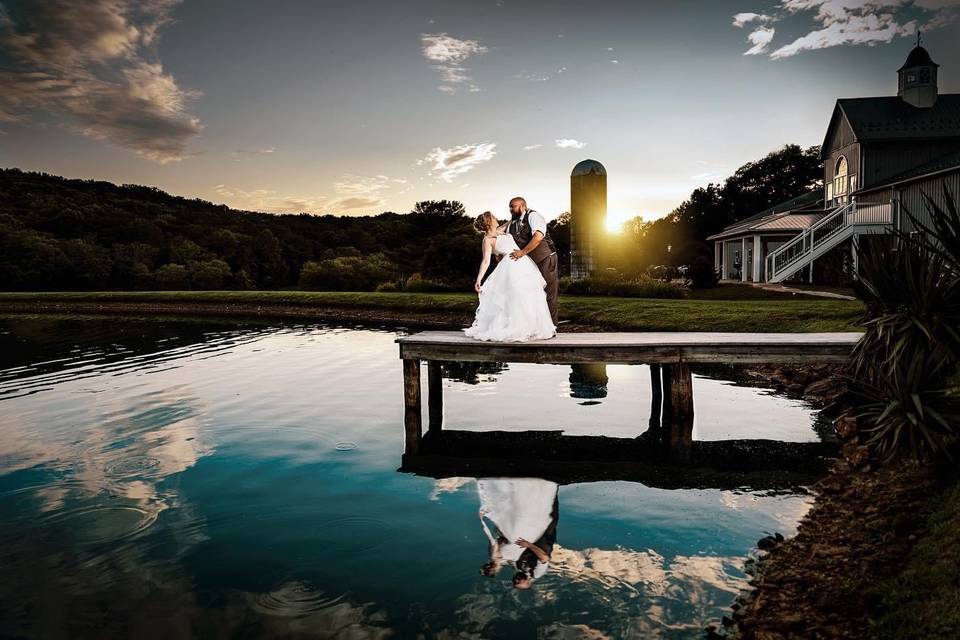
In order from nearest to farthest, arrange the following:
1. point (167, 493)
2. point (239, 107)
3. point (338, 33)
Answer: point (167, 493) → point (338, 33) → point (239, 107)

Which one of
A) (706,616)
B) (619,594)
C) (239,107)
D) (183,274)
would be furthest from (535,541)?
(183,274)

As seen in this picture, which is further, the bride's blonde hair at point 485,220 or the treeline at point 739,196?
the treeline at point 739,196

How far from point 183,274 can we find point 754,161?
67.3 m

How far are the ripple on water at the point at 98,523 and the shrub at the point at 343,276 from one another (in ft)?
126

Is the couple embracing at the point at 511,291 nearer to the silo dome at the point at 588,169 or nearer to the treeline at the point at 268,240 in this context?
the silo dome at the point at 588,169

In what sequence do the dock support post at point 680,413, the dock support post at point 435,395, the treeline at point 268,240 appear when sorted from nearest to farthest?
the dock support post at point 680,413 < the dock support post at point 435,395 < the treeline at point 268,240

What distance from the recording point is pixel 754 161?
74.8m

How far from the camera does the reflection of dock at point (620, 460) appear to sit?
7328 millimetres

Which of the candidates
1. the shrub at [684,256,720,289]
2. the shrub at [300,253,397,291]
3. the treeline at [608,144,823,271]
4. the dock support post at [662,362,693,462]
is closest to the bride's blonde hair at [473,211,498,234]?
the dock support post at [662,362,693,462]

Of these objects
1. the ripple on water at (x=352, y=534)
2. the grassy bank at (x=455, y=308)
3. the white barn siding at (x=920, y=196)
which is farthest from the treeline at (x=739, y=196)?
the ripple on water at (x=352, y=534)

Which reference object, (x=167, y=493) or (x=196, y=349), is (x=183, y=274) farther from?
(x=167, y=493)

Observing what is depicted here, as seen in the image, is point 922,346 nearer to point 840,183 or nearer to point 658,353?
point 658,353

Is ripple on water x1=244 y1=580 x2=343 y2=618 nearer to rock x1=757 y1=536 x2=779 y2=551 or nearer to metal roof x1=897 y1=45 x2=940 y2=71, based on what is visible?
rock x1=757 y1=536 x2=779 y2=551

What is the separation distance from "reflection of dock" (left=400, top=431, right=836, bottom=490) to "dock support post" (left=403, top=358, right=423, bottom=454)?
190 millimetres
